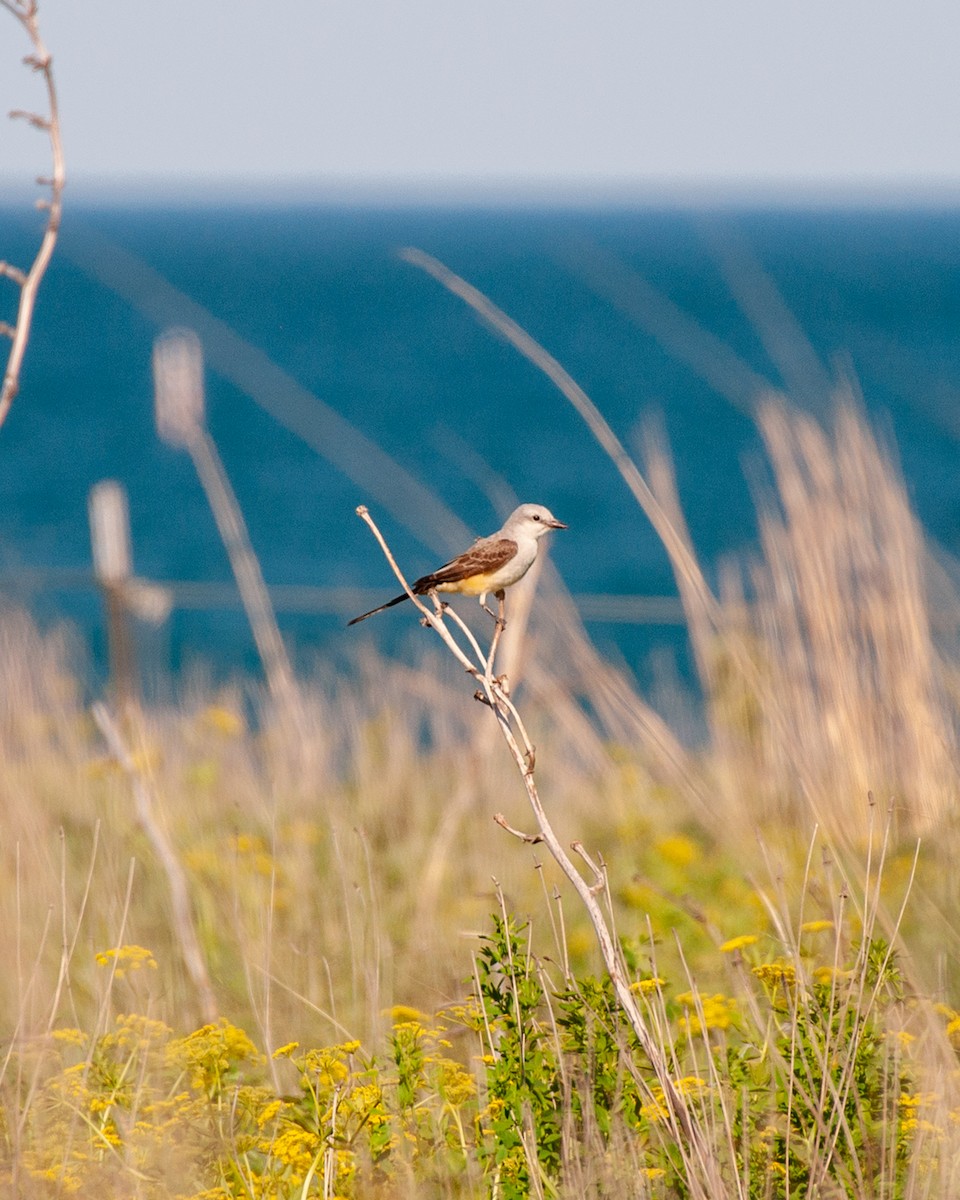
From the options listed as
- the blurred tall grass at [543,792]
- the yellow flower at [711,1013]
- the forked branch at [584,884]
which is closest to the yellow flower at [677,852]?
the blurred tall grass at [543,792]

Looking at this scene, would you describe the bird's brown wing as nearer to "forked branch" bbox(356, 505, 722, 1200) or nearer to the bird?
the bird

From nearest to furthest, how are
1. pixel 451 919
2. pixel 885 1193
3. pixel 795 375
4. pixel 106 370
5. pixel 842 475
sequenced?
pixel 885 1193
pixel 795 375
pixel 842 475
pixel 451 919
pixel 106 370

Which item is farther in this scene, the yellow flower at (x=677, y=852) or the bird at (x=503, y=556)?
the yellow flower at (x=677, y=852)

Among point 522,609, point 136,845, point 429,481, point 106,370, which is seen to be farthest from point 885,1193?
point 106,370

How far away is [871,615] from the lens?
391cm

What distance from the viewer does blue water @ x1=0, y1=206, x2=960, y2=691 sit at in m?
7.09

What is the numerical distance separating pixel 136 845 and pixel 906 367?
272 cm

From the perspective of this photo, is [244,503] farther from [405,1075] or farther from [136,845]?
[405,1075]

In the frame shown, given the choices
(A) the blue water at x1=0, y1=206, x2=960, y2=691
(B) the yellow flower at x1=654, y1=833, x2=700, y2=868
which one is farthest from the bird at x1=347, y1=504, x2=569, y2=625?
(B) the yellow flower at x1=654, y1=833, x2=700, y2=868

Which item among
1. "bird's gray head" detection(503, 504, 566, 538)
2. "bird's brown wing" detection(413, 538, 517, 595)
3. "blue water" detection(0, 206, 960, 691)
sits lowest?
"bird's brown wing" detection(413, 538, 517, 595)

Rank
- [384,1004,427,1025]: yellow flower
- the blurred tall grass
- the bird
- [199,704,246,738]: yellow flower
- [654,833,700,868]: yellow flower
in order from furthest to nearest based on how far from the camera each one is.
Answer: [199,704,246,738]: yellow flower → [654,833,700,868]: yellow flower → the blurred tall grass → [384,1004,427,1025]: yellow flower → the bird

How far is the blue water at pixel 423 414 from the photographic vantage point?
23.3 feet

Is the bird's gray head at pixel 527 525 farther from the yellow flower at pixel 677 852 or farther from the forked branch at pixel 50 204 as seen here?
the yellow flower at pixel 677 852

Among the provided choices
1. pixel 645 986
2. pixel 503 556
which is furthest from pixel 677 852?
pixel 503 556
